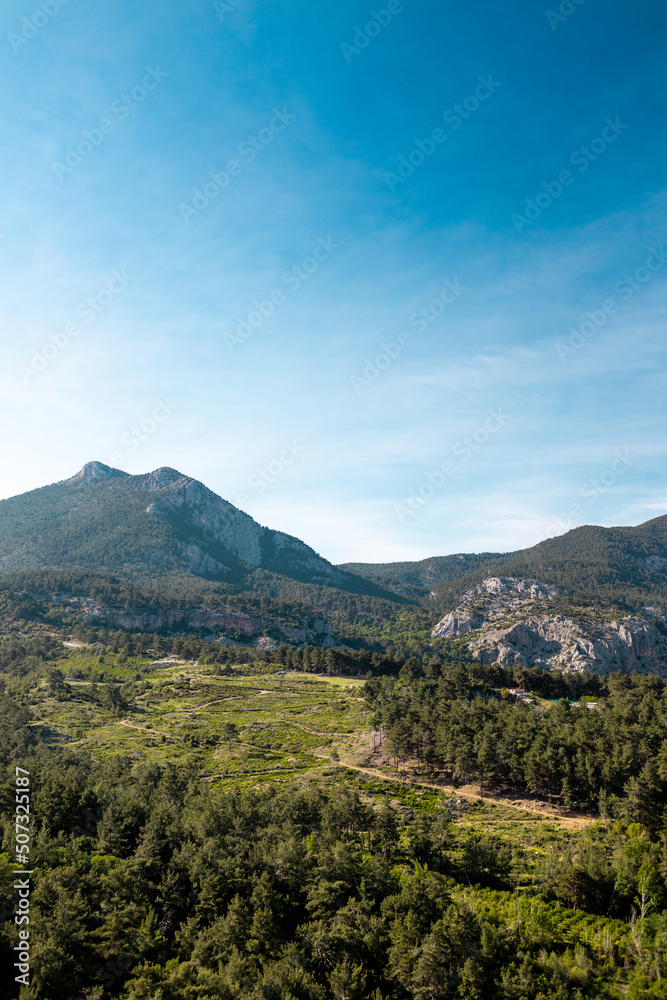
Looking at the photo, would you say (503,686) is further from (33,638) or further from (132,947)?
(33,638)

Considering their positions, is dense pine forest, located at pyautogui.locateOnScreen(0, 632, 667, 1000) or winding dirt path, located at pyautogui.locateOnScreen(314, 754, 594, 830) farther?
winding dirt path, located at pyautogui.locateOnScreen(314, 754, 594, 830)

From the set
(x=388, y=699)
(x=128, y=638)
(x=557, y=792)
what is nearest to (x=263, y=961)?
(x=557, y=792)

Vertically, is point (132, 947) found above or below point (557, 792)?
above

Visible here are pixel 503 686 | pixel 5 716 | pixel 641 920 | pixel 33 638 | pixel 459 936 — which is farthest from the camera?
pixel 33 638

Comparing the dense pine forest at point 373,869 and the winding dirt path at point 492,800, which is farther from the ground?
the dense pine forest at point 373,869

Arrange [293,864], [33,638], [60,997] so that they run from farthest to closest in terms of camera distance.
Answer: [33,638], [293,864], [60,997]

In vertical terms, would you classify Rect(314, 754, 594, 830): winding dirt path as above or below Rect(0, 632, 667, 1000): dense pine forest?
below

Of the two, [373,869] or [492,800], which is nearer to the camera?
[373,869]

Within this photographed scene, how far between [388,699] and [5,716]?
82.1 meters

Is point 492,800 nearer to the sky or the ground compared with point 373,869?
nearer to the ground

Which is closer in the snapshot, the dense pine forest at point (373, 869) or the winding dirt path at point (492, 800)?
the dense pine forest at point (373, 869)

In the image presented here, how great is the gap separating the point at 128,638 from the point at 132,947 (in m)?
170

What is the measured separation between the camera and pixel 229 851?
48469mm

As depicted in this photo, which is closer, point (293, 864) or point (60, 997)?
point (60, 997)
